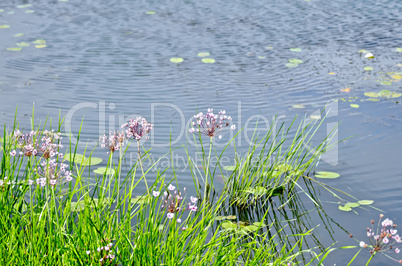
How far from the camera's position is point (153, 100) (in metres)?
3.98

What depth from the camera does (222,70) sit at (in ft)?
15.3

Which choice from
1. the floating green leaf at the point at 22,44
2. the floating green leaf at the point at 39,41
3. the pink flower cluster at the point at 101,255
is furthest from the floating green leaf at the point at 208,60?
the pink flower cluster at the point at 101,255

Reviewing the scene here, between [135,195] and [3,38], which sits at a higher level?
[3,38]

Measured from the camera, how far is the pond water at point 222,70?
3293 millimetres

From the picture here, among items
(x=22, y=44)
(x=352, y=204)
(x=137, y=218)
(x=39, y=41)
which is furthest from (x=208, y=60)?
(x=137, y=218)

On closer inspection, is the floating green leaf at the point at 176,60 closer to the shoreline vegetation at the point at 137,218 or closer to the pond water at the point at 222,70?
the pond water at the point at 222,70

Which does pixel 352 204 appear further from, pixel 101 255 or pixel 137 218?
pixel 101 255

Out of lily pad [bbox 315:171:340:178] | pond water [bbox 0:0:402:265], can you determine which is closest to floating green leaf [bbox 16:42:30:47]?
pond water [bbox 0:0:402:265]

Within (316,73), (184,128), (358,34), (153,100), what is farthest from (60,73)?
(358,34)

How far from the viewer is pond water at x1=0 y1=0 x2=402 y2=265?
3.29 metres

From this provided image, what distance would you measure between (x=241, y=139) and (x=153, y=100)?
939 millimetres

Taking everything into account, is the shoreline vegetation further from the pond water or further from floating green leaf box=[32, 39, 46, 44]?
floating green leaf box=[32, 39, 46, 44]

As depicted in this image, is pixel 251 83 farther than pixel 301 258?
Yes

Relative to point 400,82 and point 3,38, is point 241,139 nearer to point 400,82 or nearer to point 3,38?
point 400,82
